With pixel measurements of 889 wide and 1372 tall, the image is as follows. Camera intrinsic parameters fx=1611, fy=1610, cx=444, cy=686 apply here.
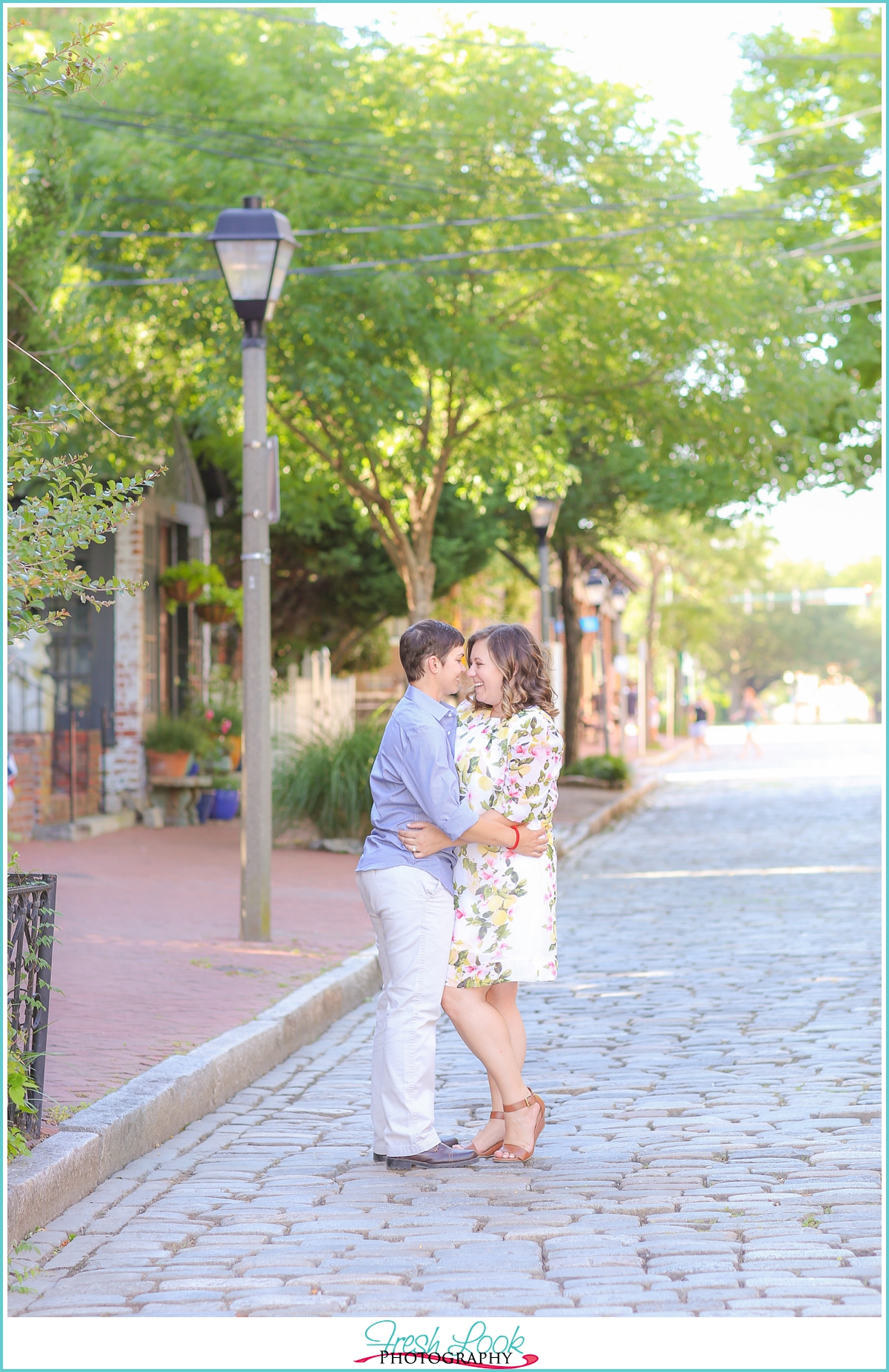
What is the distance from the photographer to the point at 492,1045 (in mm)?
5445

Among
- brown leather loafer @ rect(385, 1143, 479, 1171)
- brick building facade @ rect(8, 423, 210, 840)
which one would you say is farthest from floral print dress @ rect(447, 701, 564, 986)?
brick building facade @ rect(8, 423, 210, 840)

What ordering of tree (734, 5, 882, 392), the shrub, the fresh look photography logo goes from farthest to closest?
the shrub
tree (734, 5, 882, 392)
the fresh look photography logo

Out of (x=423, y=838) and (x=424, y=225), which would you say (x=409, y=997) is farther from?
(x=424, y=225)

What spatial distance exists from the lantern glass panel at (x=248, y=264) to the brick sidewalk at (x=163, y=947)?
12.5ft

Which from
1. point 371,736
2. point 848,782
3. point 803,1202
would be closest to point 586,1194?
point 803,1202

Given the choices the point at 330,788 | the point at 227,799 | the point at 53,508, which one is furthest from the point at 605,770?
the point at 53,508

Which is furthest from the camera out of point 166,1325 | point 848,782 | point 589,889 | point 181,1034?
point 848,782

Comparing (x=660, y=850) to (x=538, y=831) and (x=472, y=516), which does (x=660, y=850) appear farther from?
(x=538, y=831)

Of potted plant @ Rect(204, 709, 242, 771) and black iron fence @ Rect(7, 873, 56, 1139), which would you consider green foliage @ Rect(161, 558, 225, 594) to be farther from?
black iron fence @ Rect(7, 873, 56, 1139)

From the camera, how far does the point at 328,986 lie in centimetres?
846

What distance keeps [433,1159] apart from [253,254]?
6361mm

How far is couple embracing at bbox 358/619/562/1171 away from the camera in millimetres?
5316

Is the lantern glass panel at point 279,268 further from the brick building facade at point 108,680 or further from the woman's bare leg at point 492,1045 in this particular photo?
the brick building facade at point 108,680

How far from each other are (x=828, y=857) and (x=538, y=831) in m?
12.0
